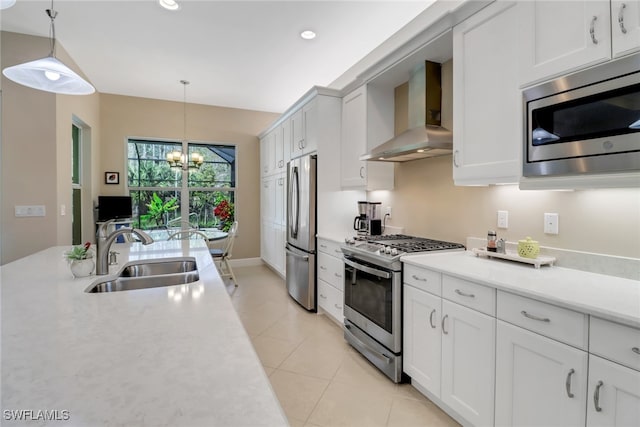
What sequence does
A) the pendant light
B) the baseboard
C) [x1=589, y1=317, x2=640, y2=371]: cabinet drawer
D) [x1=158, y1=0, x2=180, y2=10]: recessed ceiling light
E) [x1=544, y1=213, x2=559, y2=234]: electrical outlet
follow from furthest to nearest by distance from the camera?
the baseboard
[x1=158, y1=0, x2=180, y2=10]: recessed ceiling light
[x1=544, y1=213, x2=559, y2=234]: electrical outlet
the pendant light
[x1=589, y1=317, x2=640, y2=371]: cabinet drawer

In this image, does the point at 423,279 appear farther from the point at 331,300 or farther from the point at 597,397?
the point at 331,300

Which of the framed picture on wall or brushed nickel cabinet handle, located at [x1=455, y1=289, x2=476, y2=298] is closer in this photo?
brushed nickel cabinet handle, located at [x1=455, y1=289, x2=476, y2=298]

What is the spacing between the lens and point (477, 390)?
158 centimetres

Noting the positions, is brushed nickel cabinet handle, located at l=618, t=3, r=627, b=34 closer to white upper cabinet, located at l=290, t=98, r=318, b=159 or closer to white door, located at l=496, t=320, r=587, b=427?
white door, located at l=496, t=320, r=587, b=427

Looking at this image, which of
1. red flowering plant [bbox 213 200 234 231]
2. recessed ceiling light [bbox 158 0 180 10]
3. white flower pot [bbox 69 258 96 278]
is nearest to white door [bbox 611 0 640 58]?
white flower pot [bbox 69 258 96 278]

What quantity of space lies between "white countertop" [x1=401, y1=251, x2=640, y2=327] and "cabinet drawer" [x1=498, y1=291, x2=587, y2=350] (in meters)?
0.04

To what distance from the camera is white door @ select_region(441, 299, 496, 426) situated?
60.1 inches

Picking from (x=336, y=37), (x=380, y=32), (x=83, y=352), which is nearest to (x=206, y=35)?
(x=336, y=37)

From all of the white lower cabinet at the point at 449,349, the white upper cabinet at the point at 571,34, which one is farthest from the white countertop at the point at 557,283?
the white upper cabinet at the point at 571,34

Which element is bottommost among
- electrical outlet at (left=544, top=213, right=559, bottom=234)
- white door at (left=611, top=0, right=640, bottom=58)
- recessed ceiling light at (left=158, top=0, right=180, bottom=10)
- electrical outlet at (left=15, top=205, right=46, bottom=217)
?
electrical outlet at (left=544, top=213, right=559, bottom=234)

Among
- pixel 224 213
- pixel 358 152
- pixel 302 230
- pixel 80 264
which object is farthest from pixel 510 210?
pixel 224 213

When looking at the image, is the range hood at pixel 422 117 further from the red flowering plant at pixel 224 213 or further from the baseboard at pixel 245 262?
the baseboard at pixel 245 262

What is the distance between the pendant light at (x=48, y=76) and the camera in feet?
5.47

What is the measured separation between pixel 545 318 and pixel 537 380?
28 centimetres
